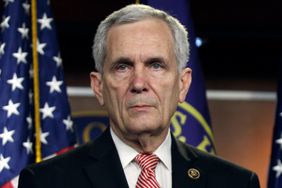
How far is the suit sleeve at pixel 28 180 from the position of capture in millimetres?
1422

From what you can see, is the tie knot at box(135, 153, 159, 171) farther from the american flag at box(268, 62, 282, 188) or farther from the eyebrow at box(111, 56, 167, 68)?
the american flag at box(268, 62, 282, 188)

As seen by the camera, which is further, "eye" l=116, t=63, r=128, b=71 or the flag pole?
the flag pole

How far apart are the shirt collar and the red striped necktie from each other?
0.05ft

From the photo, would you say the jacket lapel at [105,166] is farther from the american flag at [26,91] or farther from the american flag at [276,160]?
the american flag at [276,160]

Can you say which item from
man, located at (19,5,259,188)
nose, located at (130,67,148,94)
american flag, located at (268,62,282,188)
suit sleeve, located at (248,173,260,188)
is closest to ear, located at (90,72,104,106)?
man, located at (19,5,259,188)

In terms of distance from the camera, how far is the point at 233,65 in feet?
9.70

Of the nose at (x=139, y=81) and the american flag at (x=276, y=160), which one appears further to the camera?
the american flag at (x=276, y=160)

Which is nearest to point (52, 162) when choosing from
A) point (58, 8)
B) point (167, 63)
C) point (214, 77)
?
point (167, 63)

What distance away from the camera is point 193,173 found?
150 centimetres

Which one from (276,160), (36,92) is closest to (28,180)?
(36,92)

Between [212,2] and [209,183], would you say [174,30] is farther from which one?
[212,2]

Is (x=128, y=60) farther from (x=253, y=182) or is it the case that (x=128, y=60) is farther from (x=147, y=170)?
(x=253, y=182)

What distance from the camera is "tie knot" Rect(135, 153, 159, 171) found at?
144 centimetres

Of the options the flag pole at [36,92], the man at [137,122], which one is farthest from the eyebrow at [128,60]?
the flag pole at [36,92]
